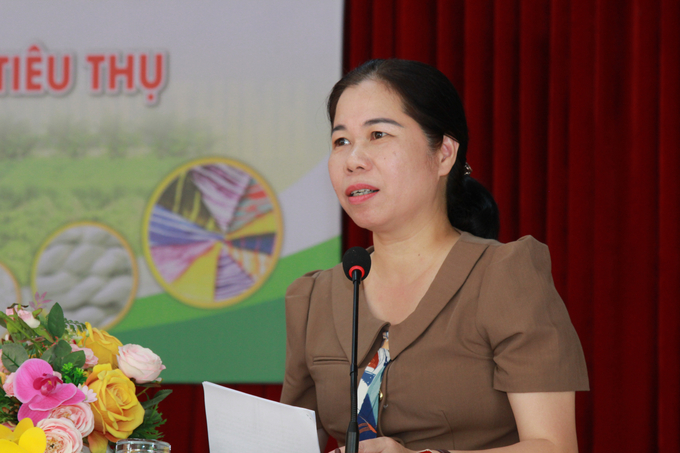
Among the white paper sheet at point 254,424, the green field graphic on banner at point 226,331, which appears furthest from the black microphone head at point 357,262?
the green field graphic on banner at point 226,331

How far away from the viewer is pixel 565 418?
1.10m

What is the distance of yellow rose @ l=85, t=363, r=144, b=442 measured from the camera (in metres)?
0.92

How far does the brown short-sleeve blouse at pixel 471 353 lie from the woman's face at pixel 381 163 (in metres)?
0.12

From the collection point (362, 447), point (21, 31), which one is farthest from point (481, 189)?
point (21, 31)

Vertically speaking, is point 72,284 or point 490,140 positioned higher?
point 490,140

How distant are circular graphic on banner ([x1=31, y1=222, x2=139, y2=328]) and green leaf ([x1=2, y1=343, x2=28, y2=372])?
5.21ft

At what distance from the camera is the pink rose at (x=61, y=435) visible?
83 centimetres

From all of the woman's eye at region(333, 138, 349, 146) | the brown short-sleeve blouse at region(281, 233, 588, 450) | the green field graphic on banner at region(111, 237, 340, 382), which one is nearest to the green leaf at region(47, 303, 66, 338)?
the brown short-sleeve blouse at region(281, 233, 588, 450)

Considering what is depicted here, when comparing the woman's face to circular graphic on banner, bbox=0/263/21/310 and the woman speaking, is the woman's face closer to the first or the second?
the woman speaking

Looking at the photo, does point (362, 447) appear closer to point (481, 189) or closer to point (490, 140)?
point (481, 189)

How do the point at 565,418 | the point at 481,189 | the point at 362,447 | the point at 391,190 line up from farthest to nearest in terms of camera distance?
the point at 481,189, the point at 391,190, the point at 565,418, the point at 362,447

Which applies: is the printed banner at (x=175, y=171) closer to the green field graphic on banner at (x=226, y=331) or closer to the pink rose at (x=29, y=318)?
the green field graphic on banner at (x=226, y=331)

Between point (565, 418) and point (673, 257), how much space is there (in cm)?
130

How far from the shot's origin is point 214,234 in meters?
2.46
